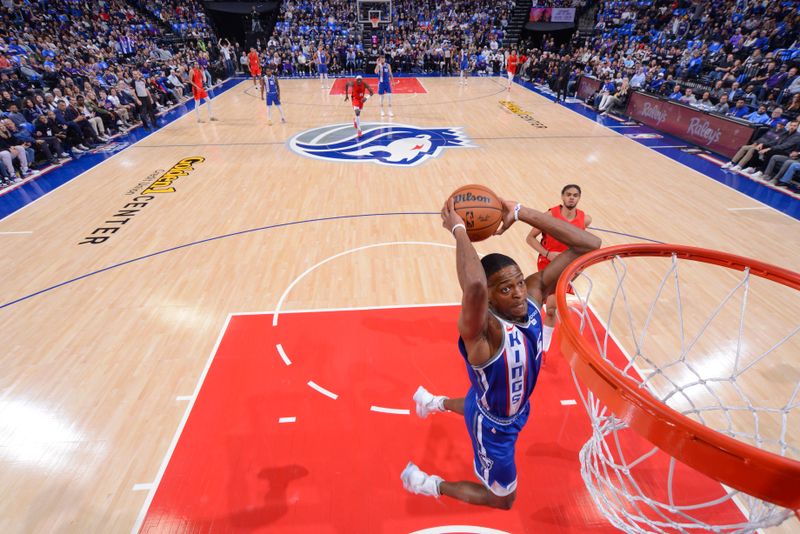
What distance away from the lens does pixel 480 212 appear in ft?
8.59

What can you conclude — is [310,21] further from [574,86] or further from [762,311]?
[762,311]

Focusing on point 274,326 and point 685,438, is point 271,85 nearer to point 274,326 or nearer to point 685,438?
point 274,326

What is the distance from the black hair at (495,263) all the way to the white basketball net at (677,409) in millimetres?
553

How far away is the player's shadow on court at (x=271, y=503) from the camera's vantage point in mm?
3141

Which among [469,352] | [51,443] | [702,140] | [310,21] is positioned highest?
[310,21]

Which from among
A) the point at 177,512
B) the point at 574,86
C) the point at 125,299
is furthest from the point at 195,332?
the point at 574,86

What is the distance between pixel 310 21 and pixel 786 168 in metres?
25.0

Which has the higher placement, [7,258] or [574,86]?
[574,86]

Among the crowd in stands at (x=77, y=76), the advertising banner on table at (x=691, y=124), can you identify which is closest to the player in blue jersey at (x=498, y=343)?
the advertising banner on table at (x=691, y=124)

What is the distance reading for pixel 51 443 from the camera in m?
3.80

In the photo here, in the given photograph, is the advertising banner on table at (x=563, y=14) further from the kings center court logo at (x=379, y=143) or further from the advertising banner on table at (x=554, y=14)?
the kings center court logo at (x=379, y=143)

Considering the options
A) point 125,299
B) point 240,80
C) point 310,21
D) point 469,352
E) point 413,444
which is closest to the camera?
point 469,352

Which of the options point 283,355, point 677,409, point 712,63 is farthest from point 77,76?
point 712,63

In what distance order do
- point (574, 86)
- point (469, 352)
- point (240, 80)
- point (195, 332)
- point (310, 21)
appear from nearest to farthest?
point (469, 352), point (195, 332), point (574, 86), point (240, 80), point (310, 21)
